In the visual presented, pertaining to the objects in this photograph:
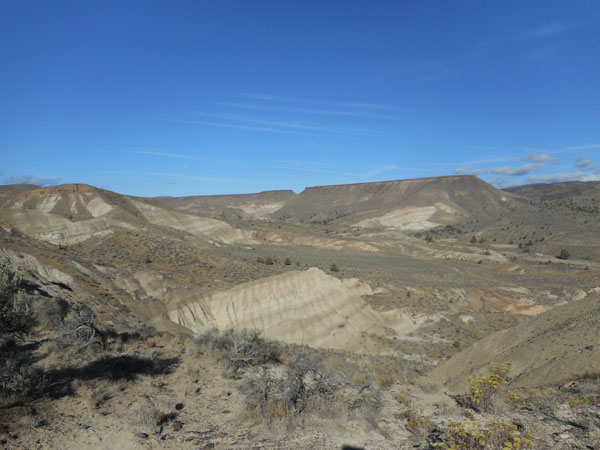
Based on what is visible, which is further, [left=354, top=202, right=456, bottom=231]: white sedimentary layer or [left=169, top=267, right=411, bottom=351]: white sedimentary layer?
[left=354, top=202, right=456, bottom=231]: white sedimentary layer

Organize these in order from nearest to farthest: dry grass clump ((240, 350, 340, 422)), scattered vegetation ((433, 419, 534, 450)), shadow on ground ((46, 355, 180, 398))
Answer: scattered vegetation ((433, 419, 534, 450)) < dry grass clump ((240, 350, 340, 422)) < shadow on ground ((46, 355, 180, 398))

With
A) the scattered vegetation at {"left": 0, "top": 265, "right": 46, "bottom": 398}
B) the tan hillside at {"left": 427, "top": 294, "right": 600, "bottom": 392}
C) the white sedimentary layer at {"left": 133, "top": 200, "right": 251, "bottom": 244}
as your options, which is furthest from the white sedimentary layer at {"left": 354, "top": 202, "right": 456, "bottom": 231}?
the scattered vegetation at {"left": 0, "top": 265, "right": 46, "bottom": 398}

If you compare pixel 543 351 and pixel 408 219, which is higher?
pixel 408 219

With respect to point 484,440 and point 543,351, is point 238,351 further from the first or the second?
point 543,351

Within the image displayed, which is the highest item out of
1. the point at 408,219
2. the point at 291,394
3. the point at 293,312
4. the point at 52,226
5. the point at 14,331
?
the point at 408,219

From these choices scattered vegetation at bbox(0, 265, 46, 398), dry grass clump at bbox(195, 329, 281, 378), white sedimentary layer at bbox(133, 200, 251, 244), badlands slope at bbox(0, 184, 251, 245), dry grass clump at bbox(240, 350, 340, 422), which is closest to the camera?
scattered vegetation at bbox(0, 265, 46, 398)

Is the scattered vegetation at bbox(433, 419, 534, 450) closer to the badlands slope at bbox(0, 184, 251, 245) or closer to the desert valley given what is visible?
the desert valley

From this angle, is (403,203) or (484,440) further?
(403,203)

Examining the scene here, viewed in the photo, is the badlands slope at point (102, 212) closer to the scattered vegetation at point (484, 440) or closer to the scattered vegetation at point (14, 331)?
the scattered vegetation at point (14, 331)

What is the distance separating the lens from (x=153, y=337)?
11.5 metres

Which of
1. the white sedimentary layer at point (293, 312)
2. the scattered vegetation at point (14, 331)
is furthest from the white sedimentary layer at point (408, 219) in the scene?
the scattered vegetation at point (14, 331)

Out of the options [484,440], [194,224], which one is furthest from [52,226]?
[484,440]

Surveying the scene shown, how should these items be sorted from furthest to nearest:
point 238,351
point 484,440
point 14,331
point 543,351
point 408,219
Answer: point 408,219
point 543,351
point 238,351
point 14,331
point 484,440

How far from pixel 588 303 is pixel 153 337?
65.3 ft
